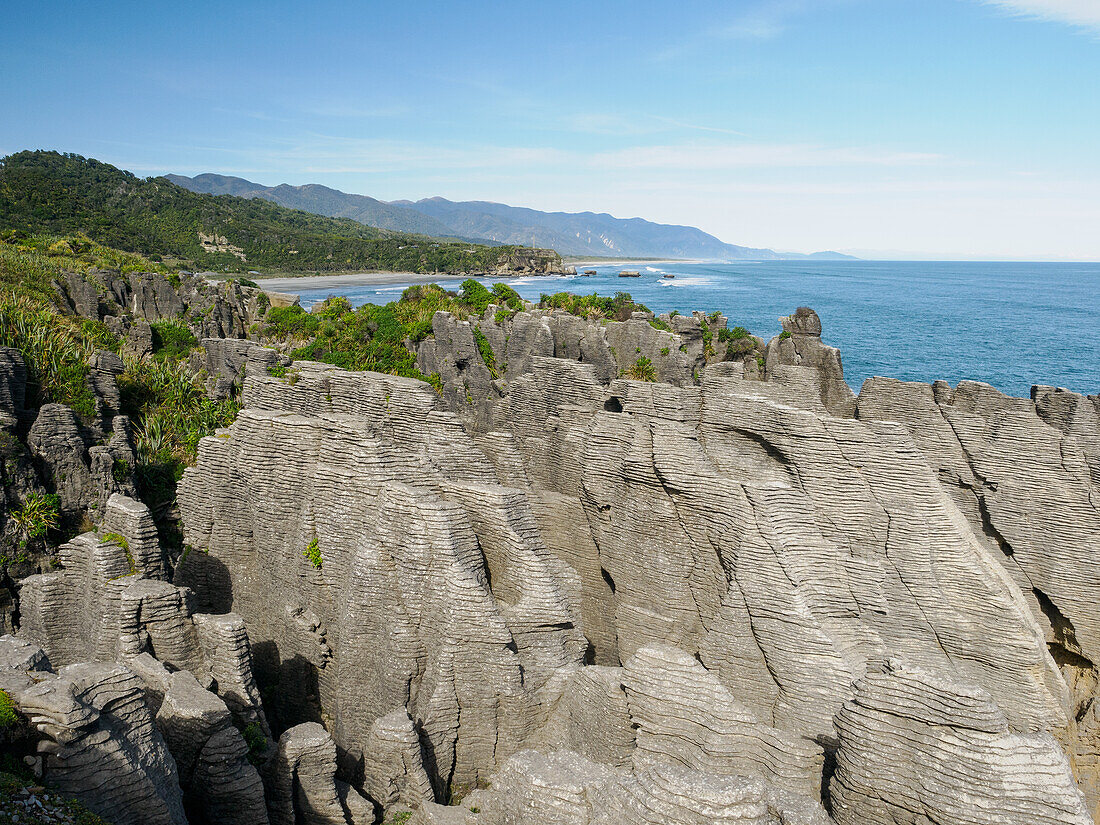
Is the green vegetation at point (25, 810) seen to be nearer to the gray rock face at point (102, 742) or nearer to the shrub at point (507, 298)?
the gray rock face at point (102, 742)

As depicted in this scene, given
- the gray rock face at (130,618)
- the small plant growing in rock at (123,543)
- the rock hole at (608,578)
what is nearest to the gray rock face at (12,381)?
the gray rock face at (130,618)

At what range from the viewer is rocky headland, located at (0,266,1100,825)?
789 cm

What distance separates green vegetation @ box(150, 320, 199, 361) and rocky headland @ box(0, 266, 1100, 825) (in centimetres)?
1643

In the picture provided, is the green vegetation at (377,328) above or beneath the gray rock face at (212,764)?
above

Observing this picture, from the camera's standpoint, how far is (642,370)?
3036 centimetres

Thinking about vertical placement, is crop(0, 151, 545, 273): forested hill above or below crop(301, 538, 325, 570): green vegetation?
above

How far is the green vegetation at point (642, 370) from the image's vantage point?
98.6ft

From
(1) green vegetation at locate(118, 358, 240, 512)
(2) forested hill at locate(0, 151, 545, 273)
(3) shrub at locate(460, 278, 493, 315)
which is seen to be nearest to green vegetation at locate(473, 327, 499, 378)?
(3) shrub at locate(460, 278, 493, 315)

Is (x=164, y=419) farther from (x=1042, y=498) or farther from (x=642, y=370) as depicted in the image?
(x=1042, y=498)

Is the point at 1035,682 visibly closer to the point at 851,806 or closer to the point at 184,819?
the point at 851,806

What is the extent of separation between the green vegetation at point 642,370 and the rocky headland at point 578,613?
12.9 m

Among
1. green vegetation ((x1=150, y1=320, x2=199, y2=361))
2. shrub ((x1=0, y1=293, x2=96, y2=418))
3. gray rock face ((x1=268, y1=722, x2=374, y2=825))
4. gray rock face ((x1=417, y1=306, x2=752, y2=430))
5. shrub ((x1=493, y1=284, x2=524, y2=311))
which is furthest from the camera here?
shrub ((x1=493, y1=284, x2=524, y2=311))

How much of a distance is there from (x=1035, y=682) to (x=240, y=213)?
199422mm

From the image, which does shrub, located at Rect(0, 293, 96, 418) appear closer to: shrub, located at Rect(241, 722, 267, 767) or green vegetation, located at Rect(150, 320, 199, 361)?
green vegetation, located at Rect(150, 320, 199, 361)
